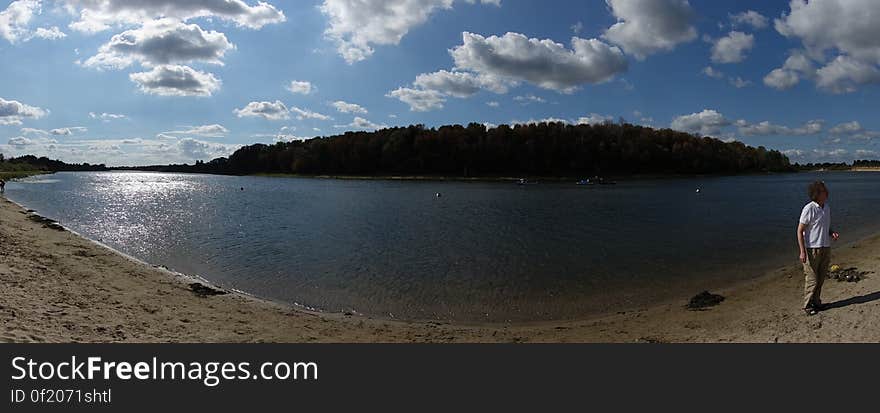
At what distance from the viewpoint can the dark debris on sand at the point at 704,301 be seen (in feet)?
39.2

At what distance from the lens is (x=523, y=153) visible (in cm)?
13850

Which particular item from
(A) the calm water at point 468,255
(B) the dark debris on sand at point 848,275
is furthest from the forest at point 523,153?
(B) the dark debris on sand at point 848,275

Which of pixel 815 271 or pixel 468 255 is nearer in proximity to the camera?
pixel 815 271

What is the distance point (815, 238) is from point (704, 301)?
4471mm

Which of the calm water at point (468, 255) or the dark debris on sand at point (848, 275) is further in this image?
the calm water at point (468, 255)

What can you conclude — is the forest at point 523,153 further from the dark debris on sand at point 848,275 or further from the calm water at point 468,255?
the dark debris on sand at point 848,275

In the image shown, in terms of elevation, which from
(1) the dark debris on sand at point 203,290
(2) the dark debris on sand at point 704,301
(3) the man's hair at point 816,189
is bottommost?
(1) the dark debris on sand at point 203,290

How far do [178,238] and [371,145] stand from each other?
134 meters

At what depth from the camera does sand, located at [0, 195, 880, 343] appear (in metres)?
8.23

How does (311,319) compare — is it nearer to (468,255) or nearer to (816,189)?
(468,255)

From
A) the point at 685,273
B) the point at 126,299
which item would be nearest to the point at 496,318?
the point at 685,273

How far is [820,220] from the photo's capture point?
320 inches

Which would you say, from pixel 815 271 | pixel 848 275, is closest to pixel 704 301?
pixel 848 275

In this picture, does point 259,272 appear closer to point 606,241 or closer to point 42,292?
point 42,292
